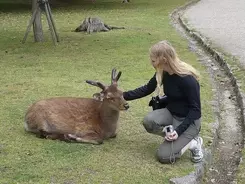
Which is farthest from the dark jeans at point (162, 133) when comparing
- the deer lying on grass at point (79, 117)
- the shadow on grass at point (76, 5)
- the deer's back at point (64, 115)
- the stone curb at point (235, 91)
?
the shadow on grass at point (76, 5)

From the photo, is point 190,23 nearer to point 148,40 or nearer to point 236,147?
point 148,40

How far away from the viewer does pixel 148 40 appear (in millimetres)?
15312

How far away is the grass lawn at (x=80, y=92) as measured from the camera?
5359 millimetres

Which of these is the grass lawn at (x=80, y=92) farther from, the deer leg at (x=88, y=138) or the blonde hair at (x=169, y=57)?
the blonde hair at (x=169, y=57)

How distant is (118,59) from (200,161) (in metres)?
6.75

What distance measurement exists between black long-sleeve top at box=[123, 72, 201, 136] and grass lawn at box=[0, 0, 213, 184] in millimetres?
505

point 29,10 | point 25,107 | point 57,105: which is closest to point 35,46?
point 25,107

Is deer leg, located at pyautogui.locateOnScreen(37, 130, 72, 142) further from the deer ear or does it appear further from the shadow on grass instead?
the shadow on grass

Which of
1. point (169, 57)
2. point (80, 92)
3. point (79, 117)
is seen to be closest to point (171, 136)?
point (169, 57)

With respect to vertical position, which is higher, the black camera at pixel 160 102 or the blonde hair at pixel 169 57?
the blonde hair at pixel 169 57

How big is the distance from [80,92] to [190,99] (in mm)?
3544

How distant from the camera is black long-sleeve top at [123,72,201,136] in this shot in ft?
18.4

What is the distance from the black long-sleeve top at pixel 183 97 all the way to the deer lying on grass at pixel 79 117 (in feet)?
2.04

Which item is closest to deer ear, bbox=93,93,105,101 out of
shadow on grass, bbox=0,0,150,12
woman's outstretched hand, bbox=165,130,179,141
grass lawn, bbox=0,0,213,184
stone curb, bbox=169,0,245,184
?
grass lawn, bbox=0,0,213,184
